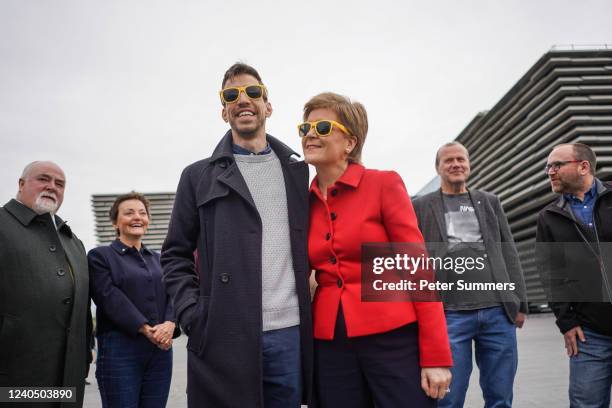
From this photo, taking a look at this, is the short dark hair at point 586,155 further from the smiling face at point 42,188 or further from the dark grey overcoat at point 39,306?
the smiling face at point 42,188

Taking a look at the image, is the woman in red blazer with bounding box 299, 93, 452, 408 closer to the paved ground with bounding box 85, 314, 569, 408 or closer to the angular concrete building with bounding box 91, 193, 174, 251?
the paved ground with bounding box 85, 314, 569, 408

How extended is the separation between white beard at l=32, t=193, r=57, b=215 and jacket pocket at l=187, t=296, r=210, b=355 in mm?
2024

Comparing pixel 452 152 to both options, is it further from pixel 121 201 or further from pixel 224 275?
pixel 121 201

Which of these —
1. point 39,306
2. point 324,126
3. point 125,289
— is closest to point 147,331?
point 125,289

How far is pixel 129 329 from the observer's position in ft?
12.8

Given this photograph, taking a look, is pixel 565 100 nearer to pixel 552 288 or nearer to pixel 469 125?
pixel 469 125

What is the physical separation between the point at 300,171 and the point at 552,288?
2.21m

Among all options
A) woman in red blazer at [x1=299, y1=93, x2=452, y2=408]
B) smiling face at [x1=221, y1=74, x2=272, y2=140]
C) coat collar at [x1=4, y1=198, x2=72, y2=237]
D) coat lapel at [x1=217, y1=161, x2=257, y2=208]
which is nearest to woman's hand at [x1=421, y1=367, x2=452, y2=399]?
woman in red blazer at [x1=299, y1=93, x2=452, y2=408]

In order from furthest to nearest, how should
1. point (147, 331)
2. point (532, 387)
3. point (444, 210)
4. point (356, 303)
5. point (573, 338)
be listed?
1. point (532, 387)
2. point (444, 210)
3. point (147, 331)
4. point (573, 338)
5. point (356, 303)

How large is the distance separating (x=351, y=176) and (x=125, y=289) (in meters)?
2.40

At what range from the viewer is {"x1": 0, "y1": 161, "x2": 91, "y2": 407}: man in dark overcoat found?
3.25 meters

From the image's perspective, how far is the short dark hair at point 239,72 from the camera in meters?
2.91

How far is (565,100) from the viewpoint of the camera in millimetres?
75000

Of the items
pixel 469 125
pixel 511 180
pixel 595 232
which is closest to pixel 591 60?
pixel 511 180
